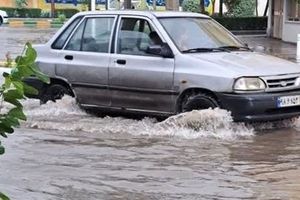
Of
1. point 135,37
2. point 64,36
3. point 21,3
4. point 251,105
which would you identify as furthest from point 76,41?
point 21,3

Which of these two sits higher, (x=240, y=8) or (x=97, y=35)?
(x=97, y=35)

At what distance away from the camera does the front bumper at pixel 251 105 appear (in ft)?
25.8

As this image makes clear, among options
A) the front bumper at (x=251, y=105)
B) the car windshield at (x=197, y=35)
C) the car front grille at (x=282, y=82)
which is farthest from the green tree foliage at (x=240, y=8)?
the front bumper at (x=251, y=105)

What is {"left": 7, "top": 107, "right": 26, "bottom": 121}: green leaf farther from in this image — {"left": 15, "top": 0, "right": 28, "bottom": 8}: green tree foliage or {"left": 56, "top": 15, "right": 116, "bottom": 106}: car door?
{"left": 15, "top": 0, "right": 28, "bottom": 8}: green tree foliage

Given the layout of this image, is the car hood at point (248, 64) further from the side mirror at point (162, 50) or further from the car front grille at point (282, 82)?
the side mirror at point (162, 50)

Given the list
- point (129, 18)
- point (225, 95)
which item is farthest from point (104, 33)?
point (225, 95)

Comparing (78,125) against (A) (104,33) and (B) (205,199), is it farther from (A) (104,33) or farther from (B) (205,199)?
(B) (205,199)

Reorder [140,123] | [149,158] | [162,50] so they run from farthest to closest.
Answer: [140,123]
[162,50]
[149,158]

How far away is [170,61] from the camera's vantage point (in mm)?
8547

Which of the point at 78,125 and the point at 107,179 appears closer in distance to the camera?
the point at 107,179

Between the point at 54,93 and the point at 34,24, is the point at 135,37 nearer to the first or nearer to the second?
the point at 54,93

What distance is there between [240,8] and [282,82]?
3925 centimetres

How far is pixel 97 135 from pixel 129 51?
1.33m

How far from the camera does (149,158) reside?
7.15m
